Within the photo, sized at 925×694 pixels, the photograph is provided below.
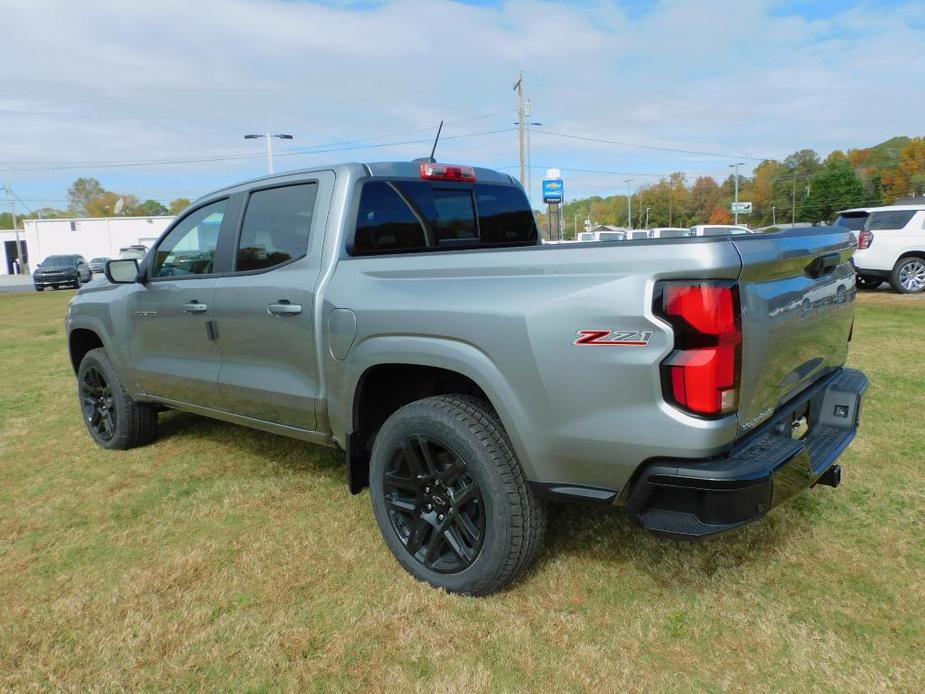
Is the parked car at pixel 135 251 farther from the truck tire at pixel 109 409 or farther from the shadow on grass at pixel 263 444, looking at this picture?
the shadow on grass at pixel 263 444

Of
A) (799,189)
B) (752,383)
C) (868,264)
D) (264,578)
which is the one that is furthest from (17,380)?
(799,189)

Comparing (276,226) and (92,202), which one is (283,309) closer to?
(276,226)

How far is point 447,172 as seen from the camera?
12.0ft

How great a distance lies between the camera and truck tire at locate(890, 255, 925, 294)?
1319cm

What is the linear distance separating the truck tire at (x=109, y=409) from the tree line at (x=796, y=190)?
3841 inches

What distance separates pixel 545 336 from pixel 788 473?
953mm

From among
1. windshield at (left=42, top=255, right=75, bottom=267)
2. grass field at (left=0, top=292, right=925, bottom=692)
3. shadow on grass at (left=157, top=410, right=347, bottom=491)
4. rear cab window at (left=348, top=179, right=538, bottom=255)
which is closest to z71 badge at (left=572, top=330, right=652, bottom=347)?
grass field at (left=0, top=292, right=925, bottom=692)

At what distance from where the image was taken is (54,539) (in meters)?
3.42

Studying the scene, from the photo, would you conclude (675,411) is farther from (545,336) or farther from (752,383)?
(545,336)

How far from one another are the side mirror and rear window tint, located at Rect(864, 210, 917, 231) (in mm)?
13856

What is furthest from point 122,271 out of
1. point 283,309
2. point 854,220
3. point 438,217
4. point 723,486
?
point 854,220

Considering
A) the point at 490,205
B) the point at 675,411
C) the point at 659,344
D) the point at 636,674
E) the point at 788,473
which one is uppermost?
the point at 490,205

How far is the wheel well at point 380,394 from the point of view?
293 centimetres

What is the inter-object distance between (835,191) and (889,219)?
294 feet
